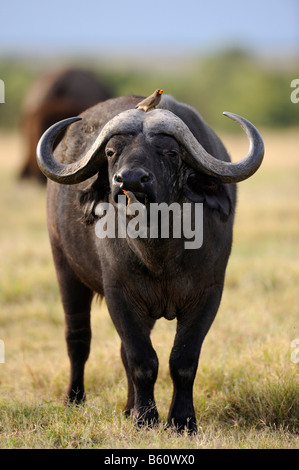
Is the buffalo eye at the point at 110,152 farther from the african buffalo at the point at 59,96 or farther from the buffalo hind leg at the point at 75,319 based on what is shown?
the african buffalo at the point at 59,96

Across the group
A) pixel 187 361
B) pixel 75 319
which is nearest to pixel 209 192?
pixel 187 361

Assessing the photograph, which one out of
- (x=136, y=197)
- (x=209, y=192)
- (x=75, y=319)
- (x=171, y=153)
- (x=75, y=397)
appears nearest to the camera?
(x=136, y=197)

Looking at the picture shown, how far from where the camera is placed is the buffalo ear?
4562mm

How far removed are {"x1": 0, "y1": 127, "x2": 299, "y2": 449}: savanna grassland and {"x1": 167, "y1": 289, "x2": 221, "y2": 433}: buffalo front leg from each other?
0.13 metres

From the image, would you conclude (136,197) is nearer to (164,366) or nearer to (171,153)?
(171,153)

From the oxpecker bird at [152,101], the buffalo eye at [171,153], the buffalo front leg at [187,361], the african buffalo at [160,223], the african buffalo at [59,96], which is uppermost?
the african buffalo at [59,96]

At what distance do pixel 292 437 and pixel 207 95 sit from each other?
1726 inches

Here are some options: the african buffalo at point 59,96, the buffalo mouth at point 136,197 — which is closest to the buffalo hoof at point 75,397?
the buffalo mouth at point 136,197

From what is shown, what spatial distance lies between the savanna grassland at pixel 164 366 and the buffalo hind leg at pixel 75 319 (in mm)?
163

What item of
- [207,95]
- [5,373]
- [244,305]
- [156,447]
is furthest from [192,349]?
[207,95]

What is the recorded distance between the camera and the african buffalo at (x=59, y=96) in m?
16.2

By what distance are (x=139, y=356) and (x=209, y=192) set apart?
1.03 metres

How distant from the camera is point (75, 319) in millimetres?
5871

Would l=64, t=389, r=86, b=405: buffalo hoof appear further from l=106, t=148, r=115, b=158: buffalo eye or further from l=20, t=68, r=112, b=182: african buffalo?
l=20, t=68, r=112, b=182: african buffalo
